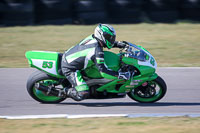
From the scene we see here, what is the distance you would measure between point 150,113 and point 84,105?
125cm

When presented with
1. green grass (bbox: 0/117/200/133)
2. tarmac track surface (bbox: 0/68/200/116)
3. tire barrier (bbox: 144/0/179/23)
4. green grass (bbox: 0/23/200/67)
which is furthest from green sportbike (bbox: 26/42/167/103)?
tire barrier (bbox: 144/0/179/23)

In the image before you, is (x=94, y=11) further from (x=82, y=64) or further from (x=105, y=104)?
(x=82, y=64)

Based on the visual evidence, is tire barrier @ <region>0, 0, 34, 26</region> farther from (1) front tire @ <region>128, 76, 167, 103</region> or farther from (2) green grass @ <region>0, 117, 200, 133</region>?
(2) green grass @ <region>0, 117, 200, 133</region>

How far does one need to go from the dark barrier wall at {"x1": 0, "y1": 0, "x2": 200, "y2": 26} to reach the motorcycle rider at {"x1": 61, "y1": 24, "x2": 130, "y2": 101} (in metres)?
9.02

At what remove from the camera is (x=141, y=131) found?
4.75 meters

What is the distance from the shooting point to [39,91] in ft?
20.7

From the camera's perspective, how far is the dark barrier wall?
47.9ft

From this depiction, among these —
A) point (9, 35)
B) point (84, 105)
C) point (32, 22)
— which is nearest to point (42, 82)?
point (84, 105)

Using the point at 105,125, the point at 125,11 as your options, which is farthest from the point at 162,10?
the point at 105,125

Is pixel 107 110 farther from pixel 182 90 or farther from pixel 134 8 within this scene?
pixel 134 8

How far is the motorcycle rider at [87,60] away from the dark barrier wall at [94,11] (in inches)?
355

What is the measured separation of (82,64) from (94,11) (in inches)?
375

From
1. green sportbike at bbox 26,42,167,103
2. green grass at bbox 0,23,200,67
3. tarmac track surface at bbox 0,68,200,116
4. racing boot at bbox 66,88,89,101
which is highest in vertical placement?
green grass at bbox 0,23,200,67

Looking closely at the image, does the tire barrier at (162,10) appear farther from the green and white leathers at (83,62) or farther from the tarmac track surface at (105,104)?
the green and white leathers at (83,62)
